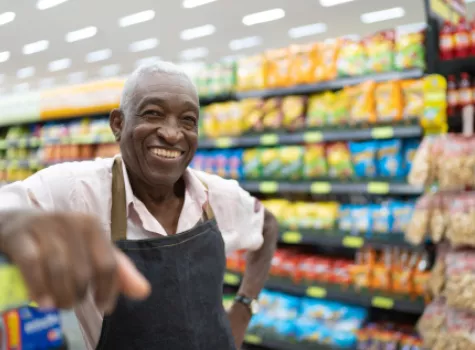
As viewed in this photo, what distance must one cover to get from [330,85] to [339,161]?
0.55 meters

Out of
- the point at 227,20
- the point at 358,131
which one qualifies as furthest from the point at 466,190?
the point at 227,20

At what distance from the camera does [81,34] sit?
509 inches

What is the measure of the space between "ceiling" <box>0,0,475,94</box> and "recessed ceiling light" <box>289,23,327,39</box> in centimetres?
22

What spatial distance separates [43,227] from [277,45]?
Answer: 1585cm

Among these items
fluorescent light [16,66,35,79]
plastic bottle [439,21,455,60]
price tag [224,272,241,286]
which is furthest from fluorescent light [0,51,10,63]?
plastic bottle [439,21,455,60]

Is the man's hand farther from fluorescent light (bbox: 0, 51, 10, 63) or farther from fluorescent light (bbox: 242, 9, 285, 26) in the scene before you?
fluorescent light (bbox: 0, 51, 10, 63)

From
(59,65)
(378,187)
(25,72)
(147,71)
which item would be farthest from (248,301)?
(25,72)

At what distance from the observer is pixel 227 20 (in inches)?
482

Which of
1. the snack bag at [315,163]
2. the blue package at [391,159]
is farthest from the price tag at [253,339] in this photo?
the blue package at [391,159]

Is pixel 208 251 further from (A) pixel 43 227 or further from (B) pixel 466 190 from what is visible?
(B) pixel 466 190

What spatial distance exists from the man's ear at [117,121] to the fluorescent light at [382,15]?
11573 millimetres

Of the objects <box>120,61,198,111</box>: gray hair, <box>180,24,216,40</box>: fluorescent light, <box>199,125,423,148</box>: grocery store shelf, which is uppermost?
<box>180,24,216,40</box>: fluorescent light

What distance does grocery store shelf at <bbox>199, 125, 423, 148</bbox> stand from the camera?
2.97 m

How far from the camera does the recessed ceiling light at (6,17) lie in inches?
399
